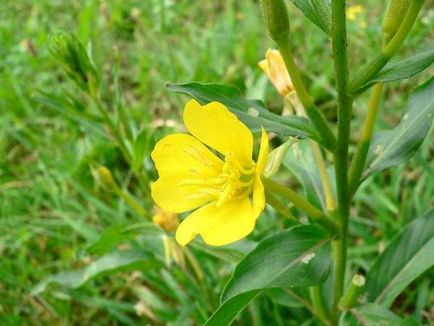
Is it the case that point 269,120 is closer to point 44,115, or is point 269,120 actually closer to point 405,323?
point 405,323

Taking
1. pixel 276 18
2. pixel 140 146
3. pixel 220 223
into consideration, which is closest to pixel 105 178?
pixel 140 146

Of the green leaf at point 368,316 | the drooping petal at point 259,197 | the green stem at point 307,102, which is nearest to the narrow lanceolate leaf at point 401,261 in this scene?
the green leaf at point 368,316

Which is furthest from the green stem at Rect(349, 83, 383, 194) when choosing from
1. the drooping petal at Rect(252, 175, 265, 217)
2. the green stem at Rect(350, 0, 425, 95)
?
the drooping petal at Rect(252, 175, 265, 217)

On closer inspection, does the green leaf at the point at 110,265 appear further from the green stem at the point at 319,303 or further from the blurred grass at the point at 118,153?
the green stem at the point at 319,303

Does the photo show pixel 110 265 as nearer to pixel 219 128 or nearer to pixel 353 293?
pixel 353 293

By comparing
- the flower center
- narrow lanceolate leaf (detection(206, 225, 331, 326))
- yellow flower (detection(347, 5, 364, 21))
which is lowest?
narrow lanceolate leaf (detection(206, 225, 331, 326))

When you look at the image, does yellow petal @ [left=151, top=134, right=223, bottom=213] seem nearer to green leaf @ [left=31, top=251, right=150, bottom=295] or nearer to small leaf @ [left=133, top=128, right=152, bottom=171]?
small leaf @ [left=133, top=128, right=152, bottom=171]
